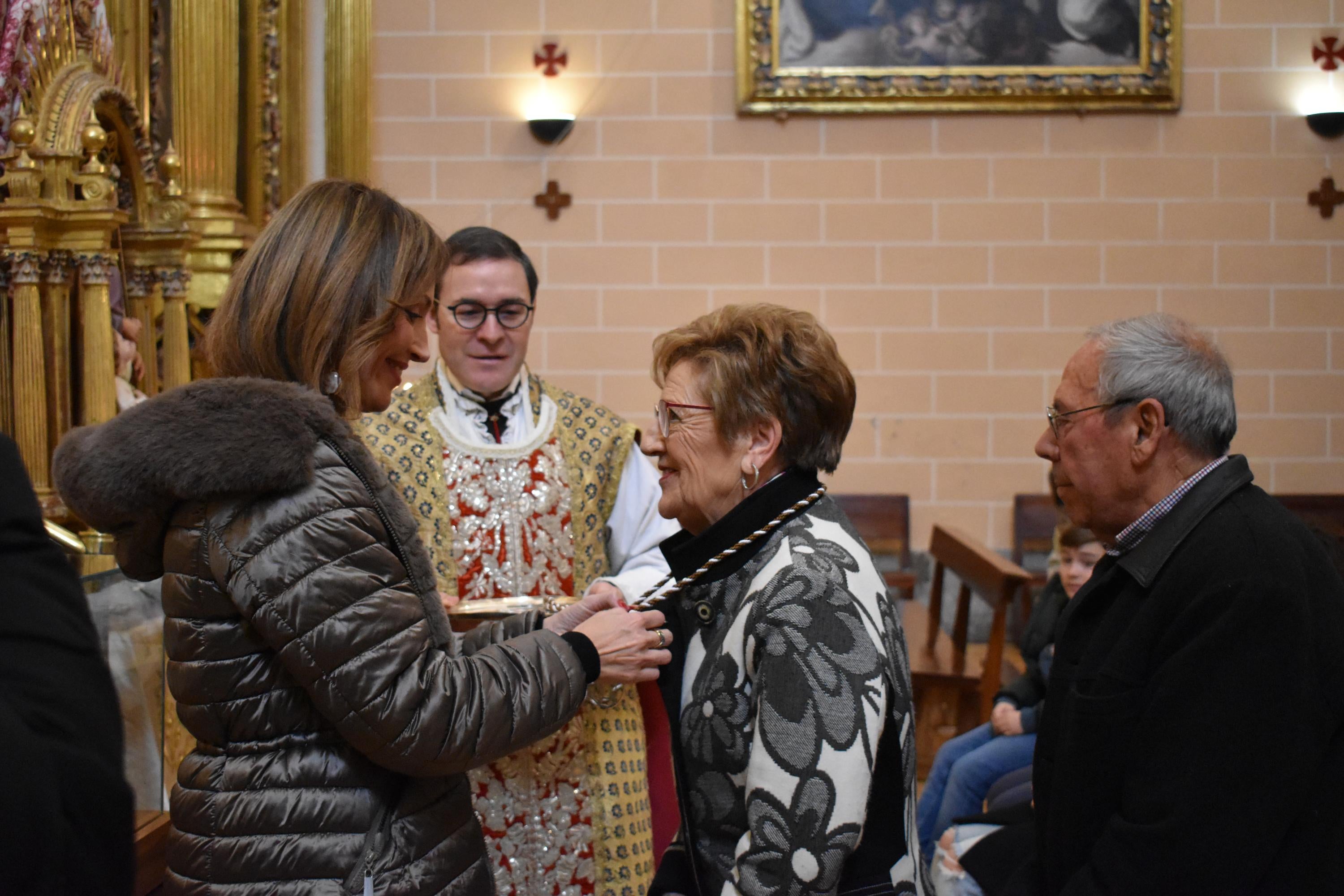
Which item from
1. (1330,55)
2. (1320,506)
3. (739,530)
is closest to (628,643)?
(739,530)

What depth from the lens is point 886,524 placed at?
5473 millimetres

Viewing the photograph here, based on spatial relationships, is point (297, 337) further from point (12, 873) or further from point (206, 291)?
point (206, 291)

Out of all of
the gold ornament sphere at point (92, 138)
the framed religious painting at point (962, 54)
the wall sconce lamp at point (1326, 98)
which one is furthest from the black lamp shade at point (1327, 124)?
the gold ornament sphere at point (92, 138)

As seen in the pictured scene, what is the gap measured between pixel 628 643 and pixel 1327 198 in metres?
4.93

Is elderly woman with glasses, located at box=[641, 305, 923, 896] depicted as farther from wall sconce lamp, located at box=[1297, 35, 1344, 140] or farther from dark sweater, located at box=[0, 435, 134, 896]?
wall sconce lamp, located at box=[1297, 35, 1344, 140]

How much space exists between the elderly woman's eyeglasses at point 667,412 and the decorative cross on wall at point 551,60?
13.2 feet

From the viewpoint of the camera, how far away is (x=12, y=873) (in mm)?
742

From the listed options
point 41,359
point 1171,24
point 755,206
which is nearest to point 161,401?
point 41,359

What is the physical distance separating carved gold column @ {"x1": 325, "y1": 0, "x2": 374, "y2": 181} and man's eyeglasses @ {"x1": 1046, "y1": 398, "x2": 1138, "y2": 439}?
3.88 m

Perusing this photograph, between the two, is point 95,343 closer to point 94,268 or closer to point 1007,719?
point 94,268

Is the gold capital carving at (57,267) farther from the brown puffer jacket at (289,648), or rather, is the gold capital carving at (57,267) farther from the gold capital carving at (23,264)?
the brown puffer jacket at (289,648)

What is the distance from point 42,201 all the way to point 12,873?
226 centimetres

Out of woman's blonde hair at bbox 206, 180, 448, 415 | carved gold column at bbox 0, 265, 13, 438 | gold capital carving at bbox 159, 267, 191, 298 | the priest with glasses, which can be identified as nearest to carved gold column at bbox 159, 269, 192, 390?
gold capital carving at bbox 159, 267, 191, 298

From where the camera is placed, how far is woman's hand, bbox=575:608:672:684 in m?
1.66
